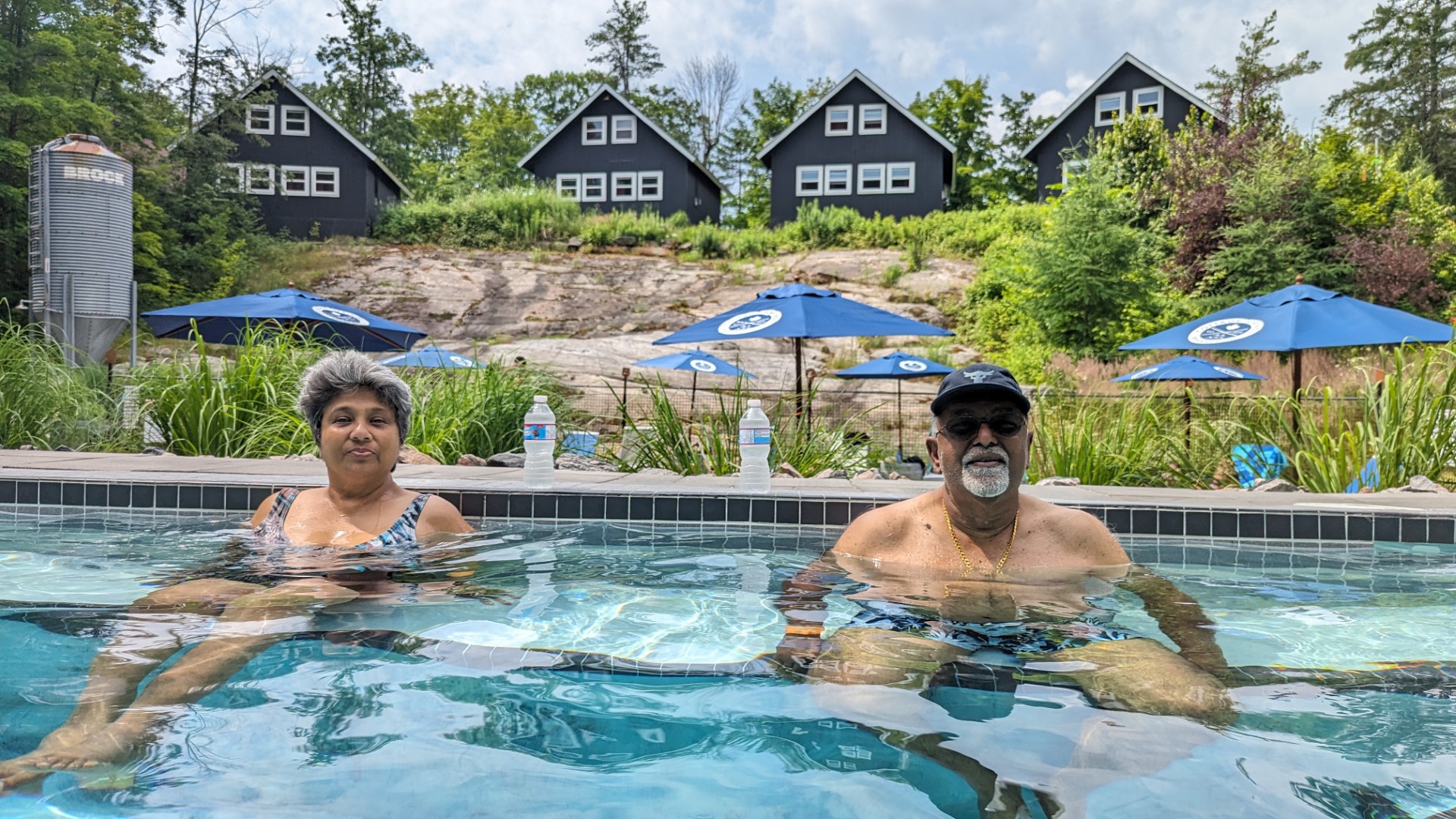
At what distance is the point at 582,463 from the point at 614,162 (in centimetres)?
2966

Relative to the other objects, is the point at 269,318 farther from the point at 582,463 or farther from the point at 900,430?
the point at 900,430

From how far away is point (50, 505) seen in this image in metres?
4.87

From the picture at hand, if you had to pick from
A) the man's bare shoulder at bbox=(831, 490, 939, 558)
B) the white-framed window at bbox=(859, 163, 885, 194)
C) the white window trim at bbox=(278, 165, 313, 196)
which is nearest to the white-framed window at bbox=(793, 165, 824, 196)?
the white-framed window at bbox=(859, 163, 885, 194)

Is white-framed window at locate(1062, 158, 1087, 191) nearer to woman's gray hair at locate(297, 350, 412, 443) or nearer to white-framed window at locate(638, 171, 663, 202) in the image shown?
white-framed window at locate(638, 171, 663, 202)

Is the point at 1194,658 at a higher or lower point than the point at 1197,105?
lower

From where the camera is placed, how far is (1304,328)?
8219 mm

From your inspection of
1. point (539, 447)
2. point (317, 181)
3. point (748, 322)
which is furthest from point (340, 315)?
point (317, 181)

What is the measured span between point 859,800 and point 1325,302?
872 cm

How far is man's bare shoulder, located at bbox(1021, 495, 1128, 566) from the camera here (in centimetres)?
332

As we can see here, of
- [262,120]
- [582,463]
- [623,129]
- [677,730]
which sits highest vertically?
[623,129]

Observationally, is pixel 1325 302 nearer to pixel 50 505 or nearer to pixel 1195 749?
pixel 1195 749

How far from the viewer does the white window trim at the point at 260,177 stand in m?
29.4

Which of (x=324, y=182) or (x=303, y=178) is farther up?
(x=303, y=178)

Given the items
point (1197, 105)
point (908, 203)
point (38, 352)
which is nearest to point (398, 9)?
point (908, 203)
